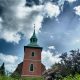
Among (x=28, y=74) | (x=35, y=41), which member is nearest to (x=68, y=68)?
(x=28, y=74)

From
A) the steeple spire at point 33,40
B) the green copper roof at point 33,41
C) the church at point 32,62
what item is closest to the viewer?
the church at point 32,62

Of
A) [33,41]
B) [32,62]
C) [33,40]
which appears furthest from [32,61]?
[33,40]

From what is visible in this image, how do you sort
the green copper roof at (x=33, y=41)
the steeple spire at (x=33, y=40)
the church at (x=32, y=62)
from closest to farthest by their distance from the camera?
the church at (x=32, y=62)
the green copper roof at (x=33, y=41)
the steeple spire at (x=33, y=40)

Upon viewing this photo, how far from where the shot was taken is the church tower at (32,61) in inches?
2346

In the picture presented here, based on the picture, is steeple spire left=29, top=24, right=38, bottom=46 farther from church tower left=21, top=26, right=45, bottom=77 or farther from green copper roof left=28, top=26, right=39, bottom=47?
church tower left=21, top=26, right=45, bottom=77

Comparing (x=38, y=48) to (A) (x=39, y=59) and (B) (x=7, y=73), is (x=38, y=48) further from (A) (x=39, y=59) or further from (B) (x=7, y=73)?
(B) (x=7, y=73)

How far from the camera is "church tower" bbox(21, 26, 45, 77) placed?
59584 mm

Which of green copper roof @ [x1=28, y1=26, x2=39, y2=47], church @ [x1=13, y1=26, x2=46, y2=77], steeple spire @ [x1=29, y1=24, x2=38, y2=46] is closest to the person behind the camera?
church @ [x1=13, y1=26, x2=46, y2=77]

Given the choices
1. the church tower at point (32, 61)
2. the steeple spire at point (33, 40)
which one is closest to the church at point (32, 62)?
the church tower at point (32, 61)

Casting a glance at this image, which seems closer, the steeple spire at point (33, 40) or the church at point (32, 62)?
the church at point (32, 62)

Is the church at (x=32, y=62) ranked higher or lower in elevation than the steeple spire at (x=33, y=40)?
lower

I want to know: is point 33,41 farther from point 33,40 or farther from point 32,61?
point 32,61

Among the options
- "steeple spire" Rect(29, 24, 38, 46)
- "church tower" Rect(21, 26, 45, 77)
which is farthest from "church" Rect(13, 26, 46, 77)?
"steeple spire" Rect(29, 24, 38, 46)

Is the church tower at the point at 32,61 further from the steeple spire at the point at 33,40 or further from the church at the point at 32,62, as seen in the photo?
the steeple spire at the point at 33,40
